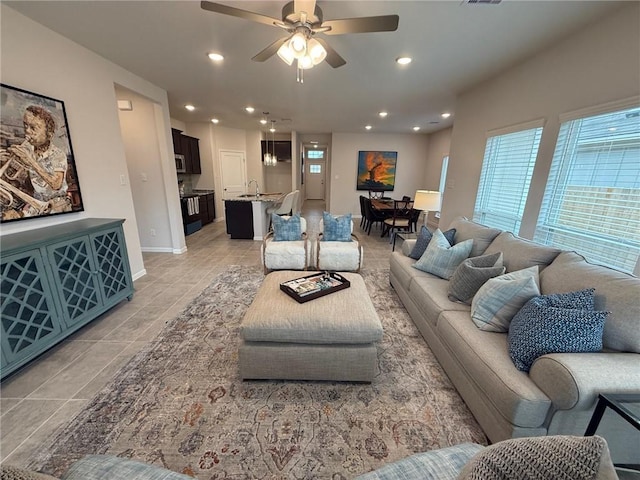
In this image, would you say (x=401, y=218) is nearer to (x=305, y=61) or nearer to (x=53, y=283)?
(x=305, y=61)

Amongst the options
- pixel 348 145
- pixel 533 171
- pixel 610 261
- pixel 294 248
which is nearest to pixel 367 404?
pixel 294 248

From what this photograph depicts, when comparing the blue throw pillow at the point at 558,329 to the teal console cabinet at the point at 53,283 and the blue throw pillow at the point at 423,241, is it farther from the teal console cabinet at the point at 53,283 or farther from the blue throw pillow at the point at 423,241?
the teal console cabinet at the point at 53,283

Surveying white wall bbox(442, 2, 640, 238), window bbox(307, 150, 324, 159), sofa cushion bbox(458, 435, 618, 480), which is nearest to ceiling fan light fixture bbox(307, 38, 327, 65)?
white wall bbox(442, 2, 640, 238)

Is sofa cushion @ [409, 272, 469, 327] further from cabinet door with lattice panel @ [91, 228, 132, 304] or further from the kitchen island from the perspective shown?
the kitchen island

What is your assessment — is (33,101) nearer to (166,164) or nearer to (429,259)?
(166,164)

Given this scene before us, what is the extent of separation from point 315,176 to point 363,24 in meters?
10.9

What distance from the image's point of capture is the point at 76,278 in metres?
2.18

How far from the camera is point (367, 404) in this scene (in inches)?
63.5

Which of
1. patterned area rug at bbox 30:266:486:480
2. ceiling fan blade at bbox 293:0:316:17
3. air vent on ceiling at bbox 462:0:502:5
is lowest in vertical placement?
patterned area rug at bbox 30:266:486:480

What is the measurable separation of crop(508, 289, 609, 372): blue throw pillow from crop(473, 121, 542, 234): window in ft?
6.14

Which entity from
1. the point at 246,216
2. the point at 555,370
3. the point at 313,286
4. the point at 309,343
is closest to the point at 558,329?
the point at 555,370

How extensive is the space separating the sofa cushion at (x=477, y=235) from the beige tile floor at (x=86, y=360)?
1507mm

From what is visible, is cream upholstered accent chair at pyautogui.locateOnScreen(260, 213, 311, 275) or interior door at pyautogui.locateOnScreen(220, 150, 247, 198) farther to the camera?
interior door at pyautogui.locateOnScreen(220, 150, 247, 198)

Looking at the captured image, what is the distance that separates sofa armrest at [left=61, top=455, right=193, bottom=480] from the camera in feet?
2.62
